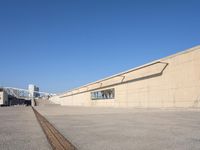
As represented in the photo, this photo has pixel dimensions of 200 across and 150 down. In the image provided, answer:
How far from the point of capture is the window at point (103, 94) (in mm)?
50812

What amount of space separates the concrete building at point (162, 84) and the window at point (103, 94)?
176 mm

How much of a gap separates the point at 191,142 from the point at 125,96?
3701cm

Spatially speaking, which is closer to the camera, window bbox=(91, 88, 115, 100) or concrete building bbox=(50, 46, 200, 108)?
concrete building bbox=(50, 46, 200, 108)

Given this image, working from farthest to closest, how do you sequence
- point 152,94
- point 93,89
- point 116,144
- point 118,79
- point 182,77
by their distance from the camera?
point 93,89
point 118,79
point 152,94
point 182,77
point 116,144

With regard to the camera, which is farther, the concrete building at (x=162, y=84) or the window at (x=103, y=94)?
the window at (x=103, y=94)

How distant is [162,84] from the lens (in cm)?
3209

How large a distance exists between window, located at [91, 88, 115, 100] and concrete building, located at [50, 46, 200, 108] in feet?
0.58

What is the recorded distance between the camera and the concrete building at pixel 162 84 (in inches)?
1046

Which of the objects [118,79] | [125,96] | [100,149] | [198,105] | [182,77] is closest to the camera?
[100,149]

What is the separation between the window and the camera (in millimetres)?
50812

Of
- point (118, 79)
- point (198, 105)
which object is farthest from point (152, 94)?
point (118, 79)

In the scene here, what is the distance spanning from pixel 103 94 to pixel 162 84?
86.1ft

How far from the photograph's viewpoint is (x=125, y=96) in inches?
1716

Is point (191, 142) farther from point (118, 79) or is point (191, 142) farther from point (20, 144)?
point (118, 79)
